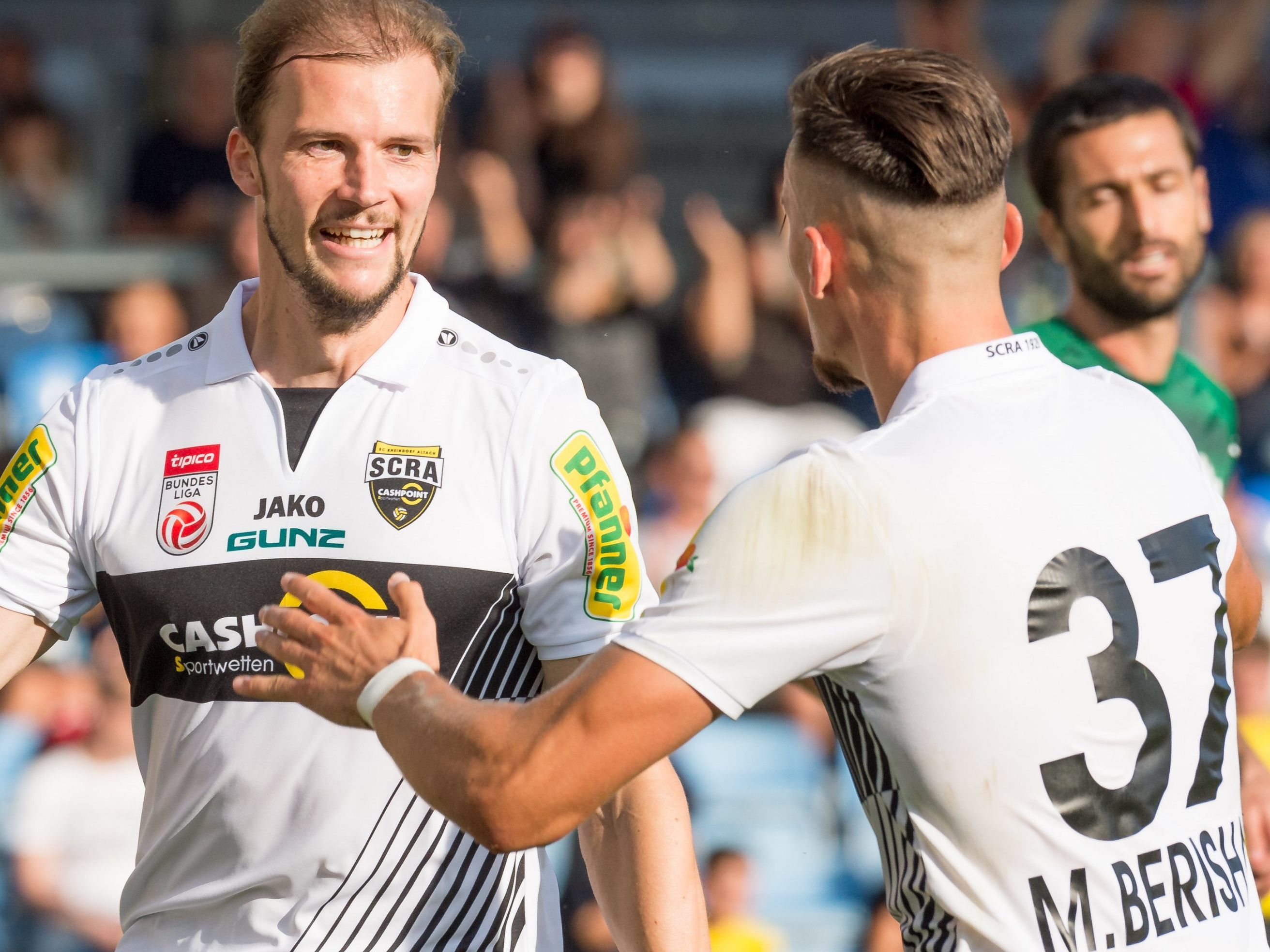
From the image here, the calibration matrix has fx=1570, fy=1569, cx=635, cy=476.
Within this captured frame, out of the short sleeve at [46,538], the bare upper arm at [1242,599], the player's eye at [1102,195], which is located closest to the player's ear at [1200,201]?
the player's eye at [1102,195]

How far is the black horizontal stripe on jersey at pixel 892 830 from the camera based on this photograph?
91.3 inches

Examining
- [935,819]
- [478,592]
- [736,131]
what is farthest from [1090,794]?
[736,131]

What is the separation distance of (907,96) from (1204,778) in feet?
3.70

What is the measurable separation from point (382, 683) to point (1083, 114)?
2652 mm

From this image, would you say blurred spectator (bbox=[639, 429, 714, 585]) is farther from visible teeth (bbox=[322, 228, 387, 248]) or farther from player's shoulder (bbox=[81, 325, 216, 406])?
visible teeth (bbox=[322, 228, 387, 248])

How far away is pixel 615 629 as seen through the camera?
275 centimetres

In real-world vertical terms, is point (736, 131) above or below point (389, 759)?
above

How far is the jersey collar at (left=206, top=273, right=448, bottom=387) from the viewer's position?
9.52ft

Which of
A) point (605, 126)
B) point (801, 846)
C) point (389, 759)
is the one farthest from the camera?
point (605, 126)

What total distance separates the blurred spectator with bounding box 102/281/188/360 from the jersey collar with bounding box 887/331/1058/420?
17.5 ft

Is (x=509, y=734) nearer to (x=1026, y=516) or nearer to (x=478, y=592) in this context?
(x=478, y=592)

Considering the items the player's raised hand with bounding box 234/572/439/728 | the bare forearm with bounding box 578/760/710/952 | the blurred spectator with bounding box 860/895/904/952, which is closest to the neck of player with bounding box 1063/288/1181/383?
the bare forearm with bounding box 578/760/710/952

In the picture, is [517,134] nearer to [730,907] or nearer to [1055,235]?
[730,907]

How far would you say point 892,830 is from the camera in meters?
2.37
